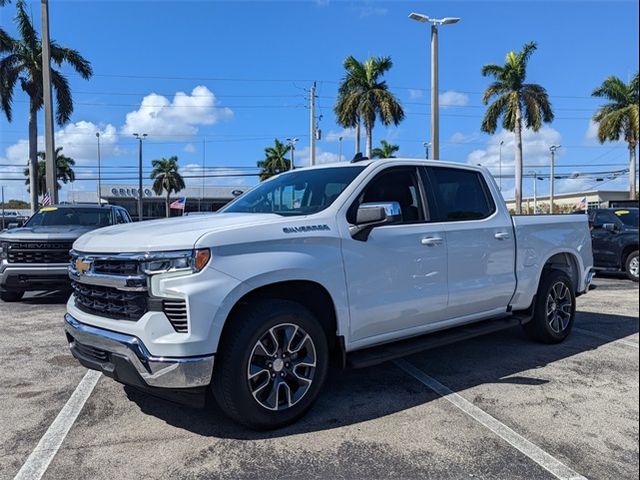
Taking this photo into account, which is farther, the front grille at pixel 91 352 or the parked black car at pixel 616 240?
the parked black car at pixel 616 240

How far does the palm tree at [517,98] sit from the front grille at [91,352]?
107ft

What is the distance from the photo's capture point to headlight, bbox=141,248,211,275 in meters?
3.35

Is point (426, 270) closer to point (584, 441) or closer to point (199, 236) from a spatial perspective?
point (584, 441)

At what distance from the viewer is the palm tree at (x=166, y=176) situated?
67750mm

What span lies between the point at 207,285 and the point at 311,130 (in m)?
31.8

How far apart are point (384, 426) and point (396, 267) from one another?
1.23m

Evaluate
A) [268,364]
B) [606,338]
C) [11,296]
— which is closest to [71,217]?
[11,296]

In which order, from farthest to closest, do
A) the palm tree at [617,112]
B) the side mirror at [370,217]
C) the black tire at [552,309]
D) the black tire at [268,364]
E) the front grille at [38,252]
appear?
the palm tree at [617,112]
the front grille at [38,252]
the black tire at [552,309]
the side mirror at [370,217]
the black tire at [268,364]

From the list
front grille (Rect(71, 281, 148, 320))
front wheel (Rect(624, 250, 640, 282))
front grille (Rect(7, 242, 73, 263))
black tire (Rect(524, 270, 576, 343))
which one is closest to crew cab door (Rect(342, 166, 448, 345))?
front grille (Rect(71, 281, 148, 320))

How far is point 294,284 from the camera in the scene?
152 inches

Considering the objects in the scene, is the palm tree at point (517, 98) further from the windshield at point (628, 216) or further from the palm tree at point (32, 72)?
the palm tree at point (32, 72)

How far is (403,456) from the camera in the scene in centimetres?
335

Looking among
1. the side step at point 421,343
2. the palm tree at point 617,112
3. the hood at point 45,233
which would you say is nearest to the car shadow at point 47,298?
the hood at point 45,233

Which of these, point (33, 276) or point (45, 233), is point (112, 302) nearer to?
point (33, 276)
